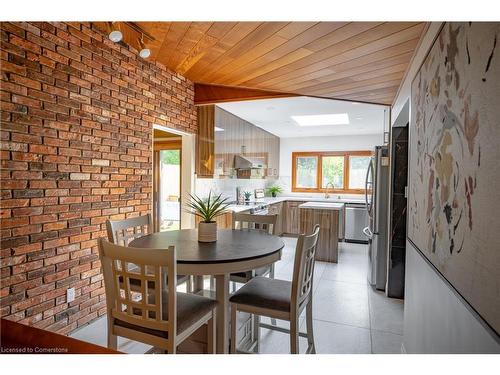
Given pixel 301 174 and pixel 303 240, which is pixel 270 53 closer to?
pixel 303 240

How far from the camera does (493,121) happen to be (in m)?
0.82

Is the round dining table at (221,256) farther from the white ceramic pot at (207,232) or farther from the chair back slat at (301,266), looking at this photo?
the chair back slat at (301,266)

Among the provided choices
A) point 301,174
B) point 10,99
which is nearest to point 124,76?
point 10,99

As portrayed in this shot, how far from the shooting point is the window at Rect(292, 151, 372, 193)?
7.02 metres

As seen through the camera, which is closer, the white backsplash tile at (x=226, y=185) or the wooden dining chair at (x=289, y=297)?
the wooden dining chair at (x=289, y=297)

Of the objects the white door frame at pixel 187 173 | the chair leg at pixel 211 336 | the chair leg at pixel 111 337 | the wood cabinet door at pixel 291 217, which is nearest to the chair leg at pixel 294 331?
the chair leg at pixel 211 336

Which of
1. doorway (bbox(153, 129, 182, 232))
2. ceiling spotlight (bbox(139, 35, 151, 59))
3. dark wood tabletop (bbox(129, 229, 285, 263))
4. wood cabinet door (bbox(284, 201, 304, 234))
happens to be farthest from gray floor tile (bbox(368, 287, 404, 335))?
doorway (bbox(153, 129, 182, 232))

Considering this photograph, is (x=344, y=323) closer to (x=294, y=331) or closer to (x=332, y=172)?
(x=294, y=331)

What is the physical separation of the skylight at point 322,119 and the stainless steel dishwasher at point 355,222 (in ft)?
5.98

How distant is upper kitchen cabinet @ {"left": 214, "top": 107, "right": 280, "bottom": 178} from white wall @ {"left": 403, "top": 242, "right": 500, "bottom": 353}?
316 centimetres

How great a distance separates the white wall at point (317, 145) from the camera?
6.89m

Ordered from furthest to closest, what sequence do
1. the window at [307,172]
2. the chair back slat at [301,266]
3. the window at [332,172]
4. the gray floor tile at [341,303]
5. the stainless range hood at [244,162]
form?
1. the window at [307,172]
2. the window at [332,172]
3. the stainless range hood at [244,162]
4. the gray floor tile at [341,303]
5. the chair back slat at [301,266]

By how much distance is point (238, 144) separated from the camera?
527 centimetres

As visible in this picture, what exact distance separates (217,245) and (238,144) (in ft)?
11.1
